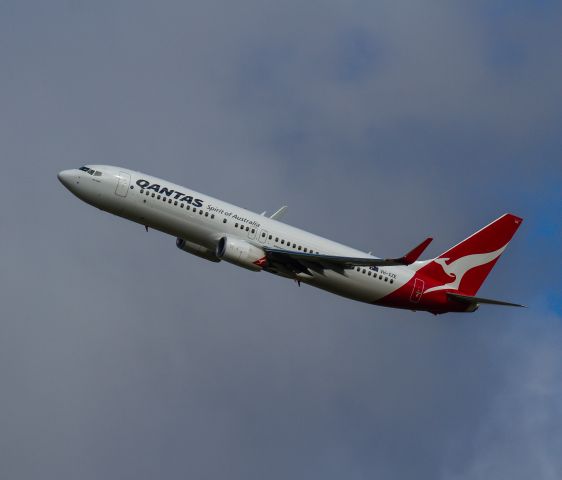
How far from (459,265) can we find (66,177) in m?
31.0

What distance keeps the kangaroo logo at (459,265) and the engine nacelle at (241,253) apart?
1543 cm

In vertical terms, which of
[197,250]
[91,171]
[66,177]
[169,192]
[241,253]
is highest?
[91,171]

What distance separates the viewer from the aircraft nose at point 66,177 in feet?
273

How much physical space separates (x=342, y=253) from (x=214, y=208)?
1019cm

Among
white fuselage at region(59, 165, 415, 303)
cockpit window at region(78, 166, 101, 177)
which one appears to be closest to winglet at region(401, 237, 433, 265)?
white fuselage at region(59, 165, 415, 303)

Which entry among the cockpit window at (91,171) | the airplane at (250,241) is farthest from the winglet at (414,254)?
the cockpit window at (91,171)

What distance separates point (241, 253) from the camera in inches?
3214

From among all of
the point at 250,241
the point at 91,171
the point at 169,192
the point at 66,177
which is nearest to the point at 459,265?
the point at 250,241

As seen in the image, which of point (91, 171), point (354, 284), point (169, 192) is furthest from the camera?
point (354, 284)

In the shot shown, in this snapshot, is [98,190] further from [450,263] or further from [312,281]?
[450,263]

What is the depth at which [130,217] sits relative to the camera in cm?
8256

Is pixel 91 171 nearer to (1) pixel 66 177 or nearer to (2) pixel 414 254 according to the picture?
(1) pixel 66 177

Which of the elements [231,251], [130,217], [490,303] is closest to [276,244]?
[231,251]

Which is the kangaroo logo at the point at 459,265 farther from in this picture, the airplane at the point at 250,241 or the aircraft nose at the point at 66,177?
the aircraft nose at the point at 66,177
